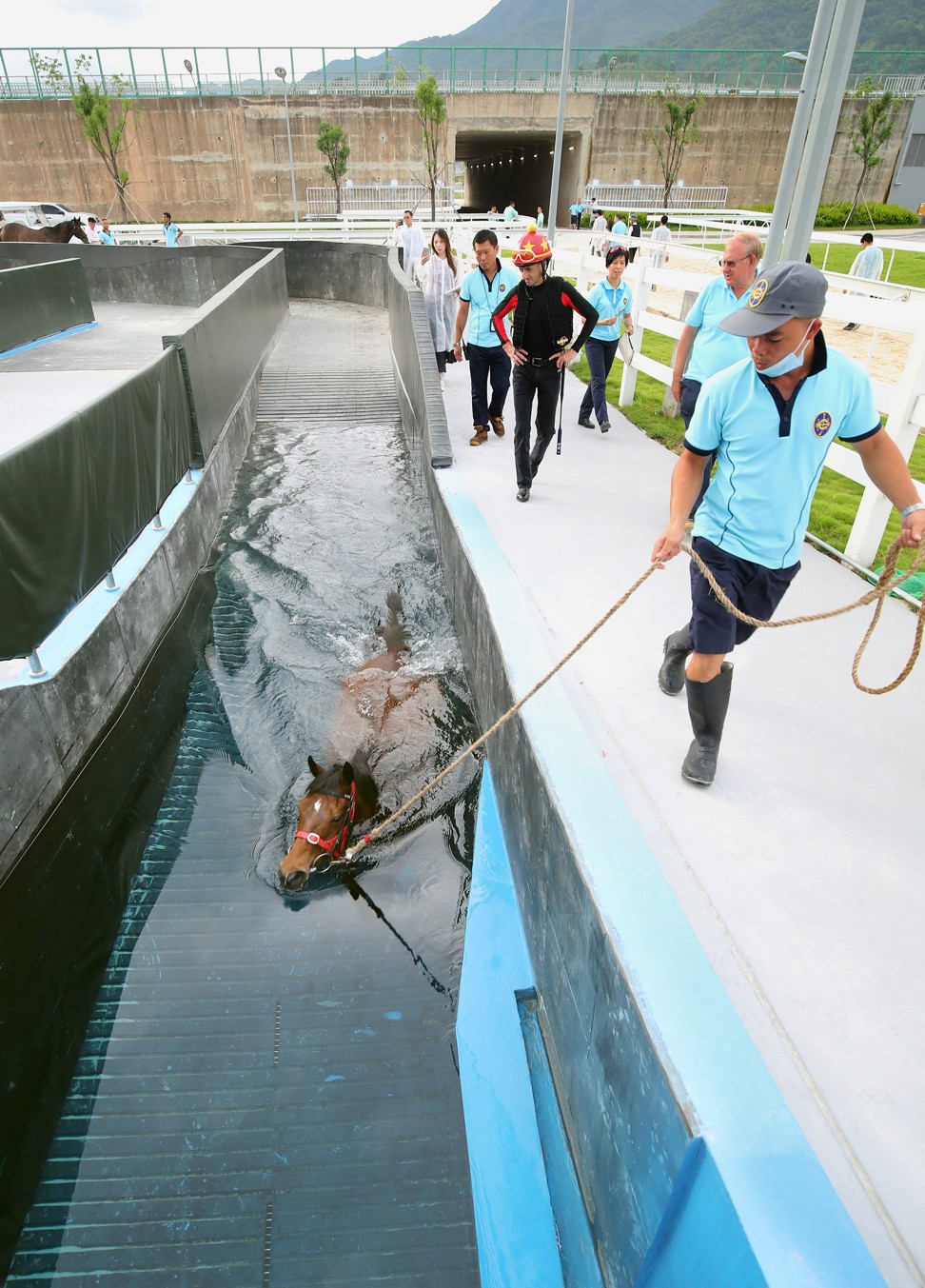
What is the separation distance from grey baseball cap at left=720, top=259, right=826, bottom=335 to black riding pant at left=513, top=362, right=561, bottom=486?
378 cm

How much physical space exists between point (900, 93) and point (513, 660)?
60116 mm

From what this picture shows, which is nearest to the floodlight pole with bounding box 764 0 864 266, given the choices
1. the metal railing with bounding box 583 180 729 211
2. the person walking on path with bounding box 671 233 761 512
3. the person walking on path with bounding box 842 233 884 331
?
the person walking on path with bounding box 671 233 761 512

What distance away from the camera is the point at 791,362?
267 centimetres

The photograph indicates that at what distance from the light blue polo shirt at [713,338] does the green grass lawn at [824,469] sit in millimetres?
1733

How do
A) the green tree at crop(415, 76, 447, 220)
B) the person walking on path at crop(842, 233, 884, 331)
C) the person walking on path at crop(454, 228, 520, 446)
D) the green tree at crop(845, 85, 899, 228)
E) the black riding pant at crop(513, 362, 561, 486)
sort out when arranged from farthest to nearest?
the green tree at crop(415, 76, 447, 220) → the green tree at crop(845, 85, 899, 228) → the person walking on path at crop(842, 233, 884, 331) → the person walking on path at crop(454, 228, 520, 446) → the black riding pant at crop(513, 362, 561, 486)

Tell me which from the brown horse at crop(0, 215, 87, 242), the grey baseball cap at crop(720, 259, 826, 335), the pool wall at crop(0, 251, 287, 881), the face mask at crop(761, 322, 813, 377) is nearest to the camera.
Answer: the grey baseball cap at crop(720, 259, 826, 335)

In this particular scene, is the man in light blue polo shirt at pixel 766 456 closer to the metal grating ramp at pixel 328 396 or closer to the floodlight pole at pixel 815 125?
the floodlight pole at pixel 815 125

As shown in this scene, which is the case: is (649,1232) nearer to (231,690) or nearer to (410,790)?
(410,790)

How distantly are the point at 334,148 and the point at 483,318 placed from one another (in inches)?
1694

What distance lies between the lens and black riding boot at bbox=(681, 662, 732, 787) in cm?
323

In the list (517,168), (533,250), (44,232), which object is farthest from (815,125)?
(517,168)

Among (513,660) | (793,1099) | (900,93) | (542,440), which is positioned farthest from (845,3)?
(900,93)

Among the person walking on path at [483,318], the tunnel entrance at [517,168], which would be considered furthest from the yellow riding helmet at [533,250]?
the tunnel entrance at [517,168]

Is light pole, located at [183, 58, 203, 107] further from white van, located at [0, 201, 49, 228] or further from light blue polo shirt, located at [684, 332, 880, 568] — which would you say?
light blue polo shirt, located at [684, 332, 880, 568]
